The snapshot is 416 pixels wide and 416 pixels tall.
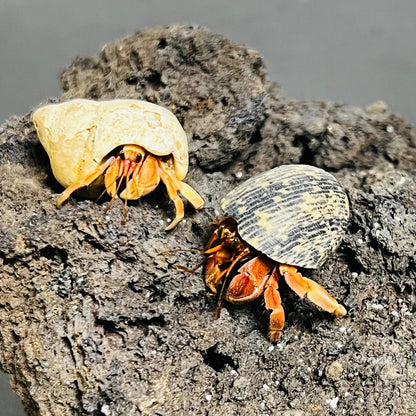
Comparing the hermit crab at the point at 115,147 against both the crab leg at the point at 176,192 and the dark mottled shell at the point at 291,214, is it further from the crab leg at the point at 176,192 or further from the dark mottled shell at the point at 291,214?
the dark mottled shell at the point at 291,214

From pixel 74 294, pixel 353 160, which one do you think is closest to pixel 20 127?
pixel 74 294

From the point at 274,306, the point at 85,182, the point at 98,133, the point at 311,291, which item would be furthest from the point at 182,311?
the point at 98,133

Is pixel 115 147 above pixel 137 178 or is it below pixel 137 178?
above

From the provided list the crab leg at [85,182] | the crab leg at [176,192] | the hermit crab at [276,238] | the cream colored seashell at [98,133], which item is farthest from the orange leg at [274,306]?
the crab leg at [85,182]

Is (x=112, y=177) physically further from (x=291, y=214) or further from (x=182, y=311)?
(x=291, y=214)

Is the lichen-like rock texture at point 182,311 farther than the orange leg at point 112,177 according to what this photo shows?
No

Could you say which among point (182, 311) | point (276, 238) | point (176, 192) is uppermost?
point (176, 192)
